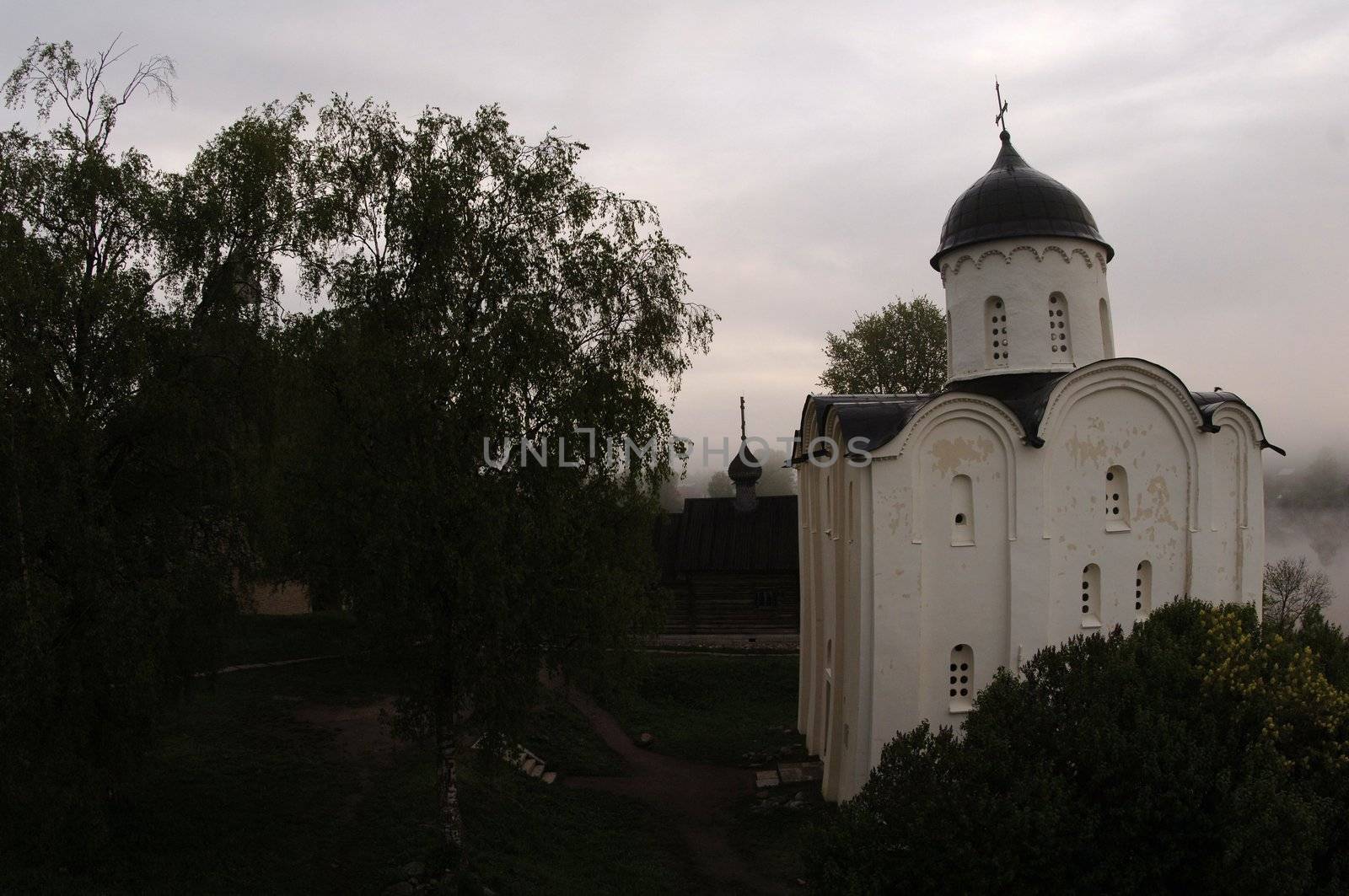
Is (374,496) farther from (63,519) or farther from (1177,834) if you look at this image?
(1177,834)

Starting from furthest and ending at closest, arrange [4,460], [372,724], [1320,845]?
1. [372,724]
2. [4,460]
3. [1320,845]

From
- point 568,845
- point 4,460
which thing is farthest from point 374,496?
point 568,845

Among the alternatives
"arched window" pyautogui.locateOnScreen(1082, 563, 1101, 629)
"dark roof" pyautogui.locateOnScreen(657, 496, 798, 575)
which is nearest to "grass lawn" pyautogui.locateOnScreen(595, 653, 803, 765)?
"dark roof" pyautogui.locateOnScreen(657, 496, 798, 575)

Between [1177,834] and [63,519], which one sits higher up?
[63,519]

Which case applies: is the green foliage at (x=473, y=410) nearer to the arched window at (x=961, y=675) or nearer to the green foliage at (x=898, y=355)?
the arched window at (x=961, y=675)

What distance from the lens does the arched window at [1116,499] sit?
15789mm

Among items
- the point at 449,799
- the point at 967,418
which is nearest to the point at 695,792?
the point at 449,799

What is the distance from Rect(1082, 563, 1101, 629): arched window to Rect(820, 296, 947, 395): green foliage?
63.4 ft

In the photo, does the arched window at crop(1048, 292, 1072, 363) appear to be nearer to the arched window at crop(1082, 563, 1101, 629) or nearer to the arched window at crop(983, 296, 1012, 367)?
the arched window at crop(983, 296, 1012, 367)

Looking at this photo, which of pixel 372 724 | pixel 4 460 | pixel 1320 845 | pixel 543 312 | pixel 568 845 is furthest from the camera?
pixel 372 724

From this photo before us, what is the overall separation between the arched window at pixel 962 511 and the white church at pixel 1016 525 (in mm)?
25

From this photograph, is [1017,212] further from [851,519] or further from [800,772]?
[800,772]

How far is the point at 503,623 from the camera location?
464 inches

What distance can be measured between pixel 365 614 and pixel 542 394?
12.1 feet
